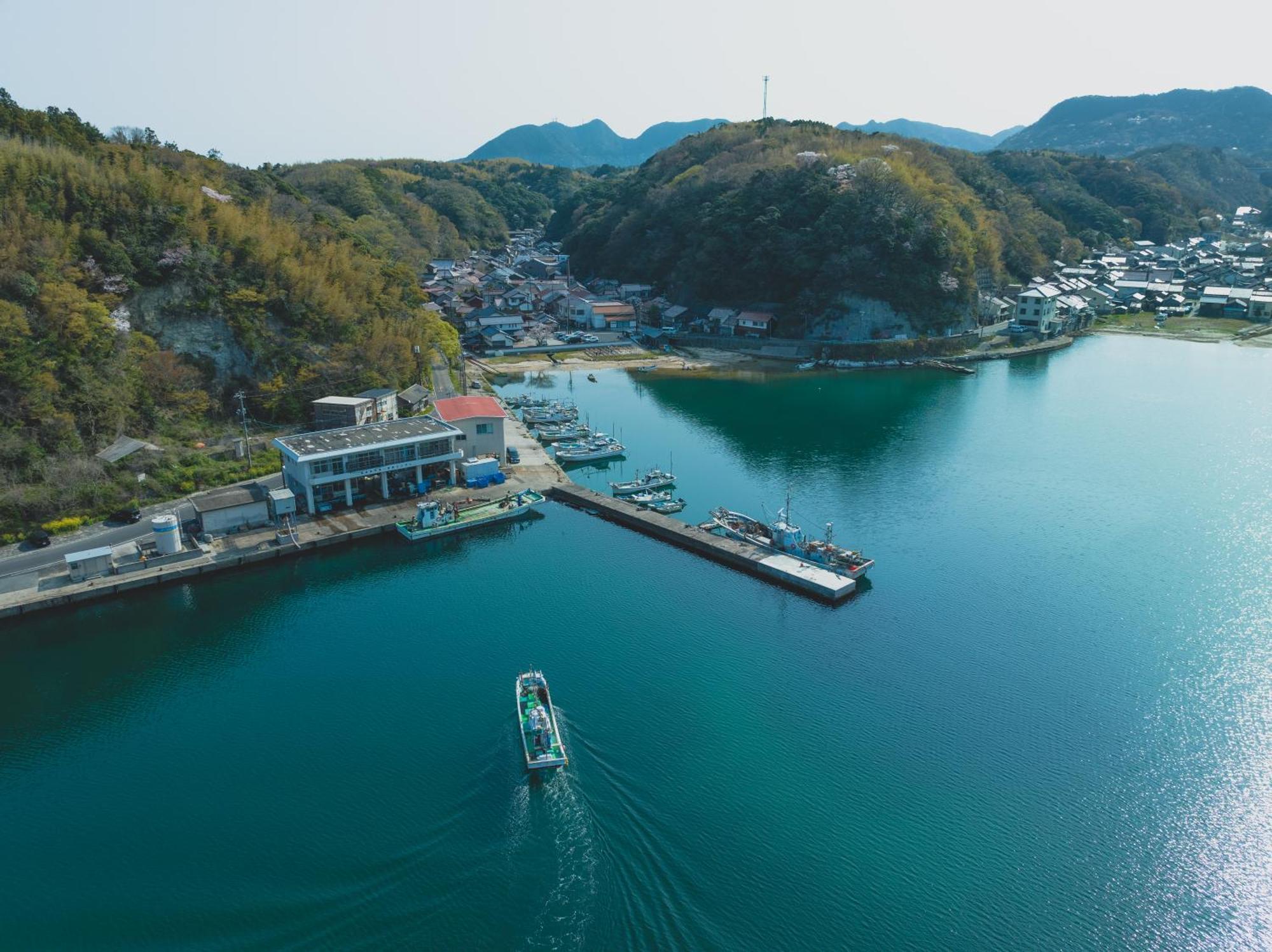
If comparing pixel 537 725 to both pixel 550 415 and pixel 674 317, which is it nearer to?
pixel 550 415

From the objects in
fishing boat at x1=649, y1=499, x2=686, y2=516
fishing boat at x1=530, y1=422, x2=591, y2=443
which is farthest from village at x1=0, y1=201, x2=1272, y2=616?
fishing boat at x1=649, y1=499, x2=686, y2=516

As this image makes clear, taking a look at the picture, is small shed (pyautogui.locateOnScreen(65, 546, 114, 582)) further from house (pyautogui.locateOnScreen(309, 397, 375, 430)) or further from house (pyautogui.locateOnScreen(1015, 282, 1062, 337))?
house (pyautogui.locateOnScreen(1015, 282, 1062, 337))

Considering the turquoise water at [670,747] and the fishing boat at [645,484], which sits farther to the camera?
the fishing boat at [645,484]

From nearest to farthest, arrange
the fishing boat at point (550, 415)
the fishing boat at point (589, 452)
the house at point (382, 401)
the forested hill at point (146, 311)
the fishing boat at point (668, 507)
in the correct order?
the forested hill at point (146, 311)
the fishing boat at point (668, 507)
the house at point (382, 401)
the fishing boat at point (589, 452)
the fishing boat at point (550, 415)

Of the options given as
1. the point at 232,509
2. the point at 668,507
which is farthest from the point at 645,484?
the point at 232,509

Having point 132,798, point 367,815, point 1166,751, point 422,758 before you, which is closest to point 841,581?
point 1166,751

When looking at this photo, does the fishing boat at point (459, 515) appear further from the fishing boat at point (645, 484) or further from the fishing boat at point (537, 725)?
the fishing boat at point (537, 725)

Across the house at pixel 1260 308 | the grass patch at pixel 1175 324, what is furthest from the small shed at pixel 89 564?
the house at pixel 1260 308
